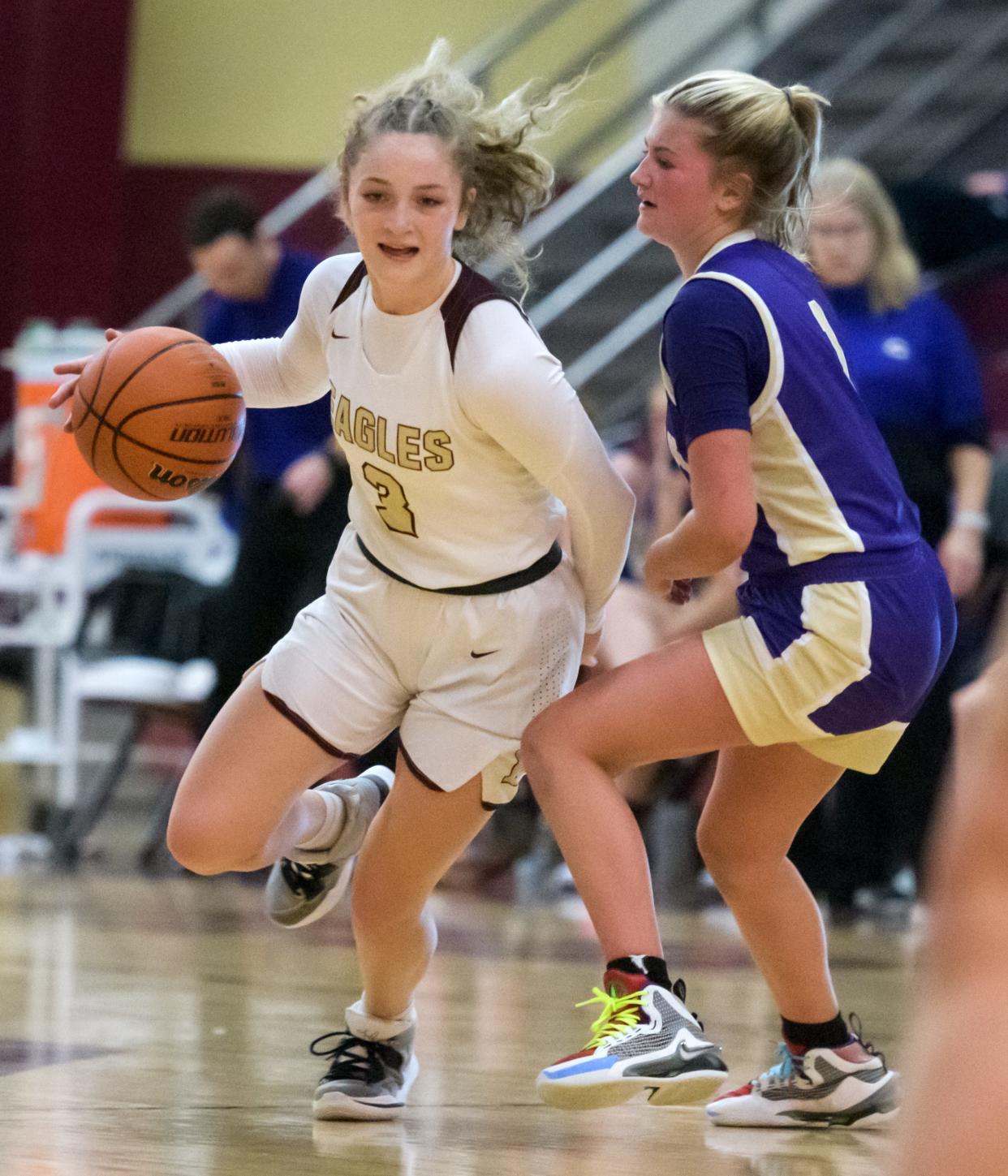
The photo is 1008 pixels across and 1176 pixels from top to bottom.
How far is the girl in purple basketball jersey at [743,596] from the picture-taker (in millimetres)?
2688

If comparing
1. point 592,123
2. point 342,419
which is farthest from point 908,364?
point 592,123

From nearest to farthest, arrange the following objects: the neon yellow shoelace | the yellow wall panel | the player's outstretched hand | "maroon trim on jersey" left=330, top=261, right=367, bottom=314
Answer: the neon yellow shoelace
"maroon trim on jersey" left=330, top=261, right=367, bottom=314
the player's outstretched hand
the yellow wall panel

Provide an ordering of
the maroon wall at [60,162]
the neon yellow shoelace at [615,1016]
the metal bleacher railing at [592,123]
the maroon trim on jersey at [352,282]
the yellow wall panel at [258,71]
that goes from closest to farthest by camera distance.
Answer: the neon yellow shoelace at [615,1016], the maroon trim on jersey at [352,282], the metal bleacher railing at [592,123], the maroon wall at [60,162], the yellow wall panel at [258,71]

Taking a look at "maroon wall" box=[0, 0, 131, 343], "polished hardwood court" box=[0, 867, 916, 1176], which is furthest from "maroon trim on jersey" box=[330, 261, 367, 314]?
"maroon wall" box=[0, 0, 131, 343]

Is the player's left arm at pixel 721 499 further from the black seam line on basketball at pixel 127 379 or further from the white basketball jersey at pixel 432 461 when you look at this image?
the black seam line on basketball at pixel 127 379

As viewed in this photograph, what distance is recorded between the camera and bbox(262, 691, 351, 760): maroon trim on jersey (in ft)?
9.71

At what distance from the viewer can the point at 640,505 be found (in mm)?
6621

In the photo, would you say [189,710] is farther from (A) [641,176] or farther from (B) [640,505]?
(A) [641,176]

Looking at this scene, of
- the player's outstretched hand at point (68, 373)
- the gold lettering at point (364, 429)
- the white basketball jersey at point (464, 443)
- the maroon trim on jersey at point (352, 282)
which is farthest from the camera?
the player's outstretched hand at point (68, 373)

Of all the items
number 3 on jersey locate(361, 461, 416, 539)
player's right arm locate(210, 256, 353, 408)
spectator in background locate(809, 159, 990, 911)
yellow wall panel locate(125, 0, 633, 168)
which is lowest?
number 3 on jersey locate(361, 461, 416, 539)

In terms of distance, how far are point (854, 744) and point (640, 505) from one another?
382 cm

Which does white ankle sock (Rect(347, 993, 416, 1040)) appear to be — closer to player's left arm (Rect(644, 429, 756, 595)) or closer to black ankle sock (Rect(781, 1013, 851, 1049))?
black ankle sock (Rect(781, 1013, 851, 1049))

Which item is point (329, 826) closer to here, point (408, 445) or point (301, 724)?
point (301, 724)

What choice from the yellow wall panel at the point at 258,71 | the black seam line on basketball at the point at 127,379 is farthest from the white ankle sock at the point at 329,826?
the yellow wall panel at the point at 258,71
